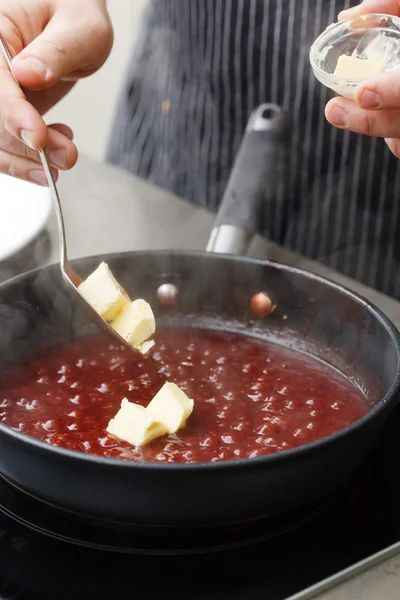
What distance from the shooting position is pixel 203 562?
1.04 meters

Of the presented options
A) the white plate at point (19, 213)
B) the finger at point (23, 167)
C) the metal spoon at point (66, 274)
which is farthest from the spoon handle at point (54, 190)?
the white plate at point (19, 213)

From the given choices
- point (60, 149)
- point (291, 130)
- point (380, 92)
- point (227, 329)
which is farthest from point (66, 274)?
point (291, 130)

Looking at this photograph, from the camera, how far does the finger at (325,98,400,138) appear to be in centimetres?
123

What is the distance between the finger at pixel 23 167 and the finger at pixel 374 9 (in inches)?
23.9

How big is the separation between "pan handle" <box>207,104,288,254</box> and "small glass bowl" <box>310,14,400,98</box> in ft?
1.46

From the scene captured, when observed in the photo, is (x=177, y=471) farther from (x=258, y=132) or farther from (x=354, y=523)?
(x=258, y=132)

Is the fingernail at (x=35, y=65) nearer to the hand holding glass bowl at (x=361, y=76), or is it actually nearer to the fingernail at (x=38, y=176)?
the fingernail at (x=38, y=176)

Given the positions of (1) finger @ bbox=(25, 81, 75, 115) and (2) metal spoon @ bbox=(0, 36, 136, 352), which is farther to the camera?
(1) finger @ bbox=(25, 81, 75, 115)

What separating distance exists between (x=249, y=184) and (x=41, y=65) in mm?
533

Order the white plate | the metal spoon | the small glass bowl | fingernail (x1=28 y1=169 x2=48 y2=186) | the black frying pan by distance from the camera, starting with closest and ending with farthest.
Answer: the black frying pan, the small glass bowl, the metal spoon, fingernail (x1=28 y1=169 x2=48 y2=186), the white plate

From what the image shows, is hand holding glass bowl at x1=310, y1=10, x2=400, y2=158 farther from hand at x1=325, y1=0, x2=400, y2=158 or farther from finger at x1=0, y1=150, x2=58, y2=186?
finger at x1=0, y1=150, x2=58, y2=186

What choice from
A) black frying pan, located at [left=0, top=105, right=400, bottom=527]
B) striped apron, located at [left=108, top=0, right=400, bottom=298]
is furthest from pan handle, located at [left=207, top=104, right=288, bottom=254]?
striped apron, located at [left=108, top=0, right=400, bottom=298]

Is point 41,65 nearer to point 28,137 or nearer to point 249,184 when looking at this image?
point 28,137

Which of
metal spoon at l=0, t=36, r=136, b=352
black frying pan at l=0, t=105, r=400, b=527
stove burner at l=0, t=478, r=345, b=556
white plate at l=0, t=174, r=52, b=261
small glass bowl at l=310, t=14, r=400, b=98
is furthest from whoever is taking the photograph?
white plate at l=0, t=174, r=52, b=261
